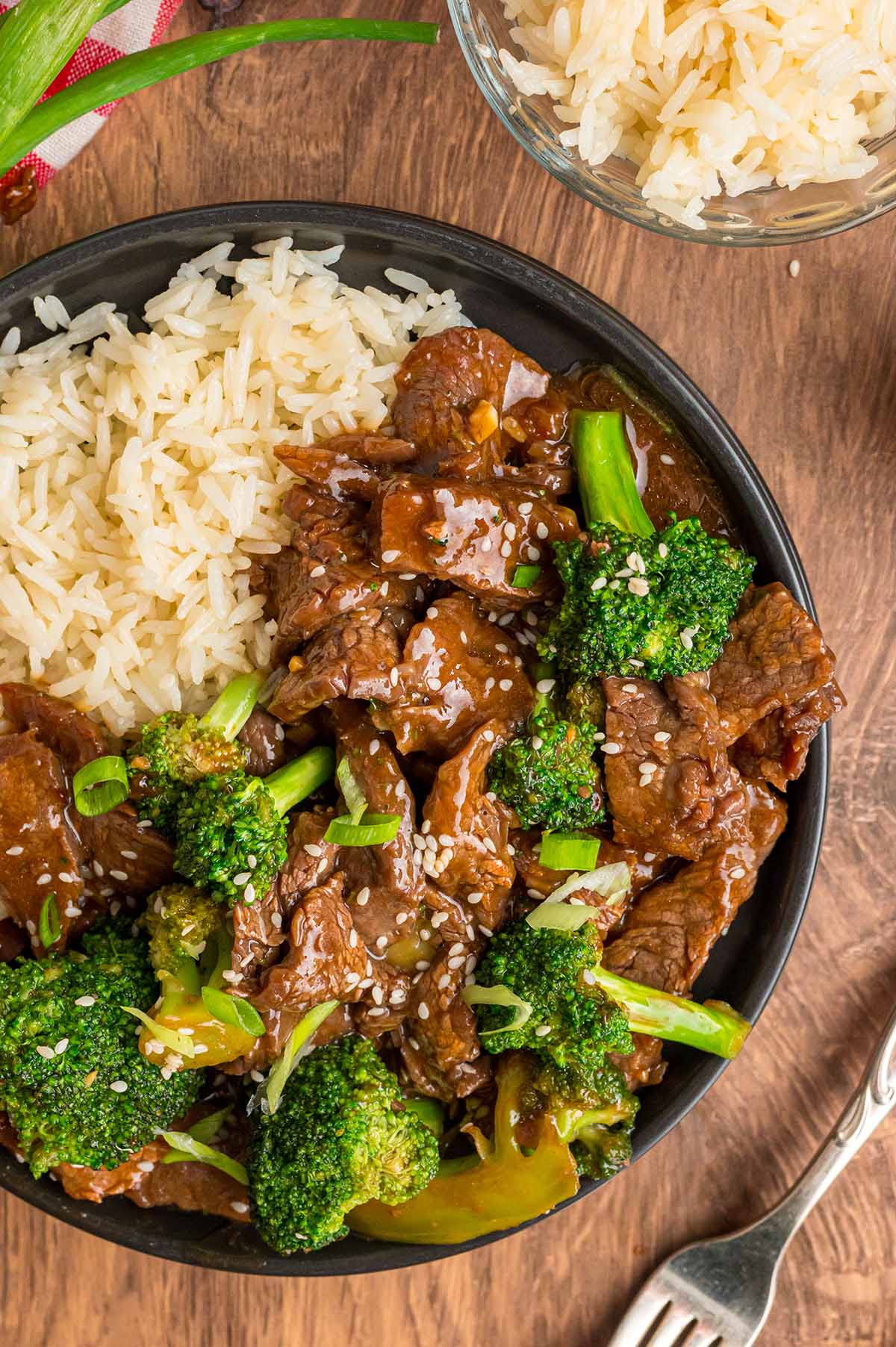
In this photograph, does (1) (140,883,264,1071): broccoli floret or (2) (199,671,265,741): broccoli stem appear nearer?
(1) (140,883,264,1071): broccoli floret

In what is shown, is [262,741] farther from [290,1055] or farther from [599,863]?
[599,863]

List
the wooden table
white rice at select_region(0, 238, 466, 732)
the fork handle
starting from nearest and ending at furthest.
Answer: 1. white rice at select_region(0, 238, 466, 732)
2. the wooden table
3. the fork handle

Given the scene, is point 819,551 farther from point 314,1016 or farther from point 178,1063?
point 178,1063

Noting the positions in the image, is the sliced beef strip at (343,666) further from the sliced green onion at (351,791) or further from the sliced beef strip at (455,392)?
the sliced beef strip at (455,392)

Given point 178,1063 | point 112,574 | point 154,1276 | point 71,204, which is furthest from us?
point 154,1276

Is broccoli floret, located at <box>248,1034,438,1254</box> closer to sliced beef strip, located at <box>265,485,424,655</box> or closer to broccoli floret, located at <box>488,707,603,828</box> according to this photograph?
broccoli floret, located at <box>488,707,603,828</box>

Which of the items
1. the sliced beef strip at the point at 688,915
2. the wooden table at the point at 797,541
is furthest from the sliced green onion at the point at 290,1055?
the wooden table at the point at 797,541

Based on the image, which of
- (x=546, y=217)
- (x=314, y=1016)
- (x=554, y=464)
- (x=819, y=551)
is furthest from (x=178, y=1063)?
(x=546, y=217)

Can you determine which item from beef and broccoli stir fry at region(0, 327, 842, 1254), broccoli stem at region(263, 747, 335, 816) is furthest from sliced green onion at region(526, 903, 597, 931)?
broccoli stem at region(263, 747, 335, 816)
